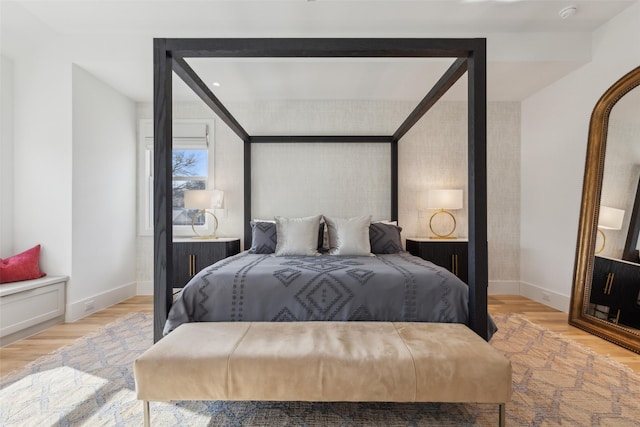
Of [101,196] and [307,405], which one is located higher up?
[101,196]

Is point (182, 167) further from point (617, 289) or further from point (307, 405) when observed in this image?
point (617, 289)

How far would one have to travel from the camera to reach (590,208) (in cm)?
298

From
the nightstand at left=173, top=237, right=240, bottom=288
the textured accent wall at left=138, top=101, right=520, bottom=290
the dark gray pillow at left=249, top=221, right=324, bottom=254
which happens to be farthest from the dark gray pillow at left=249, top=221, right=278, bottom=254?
the textured accent wall at left=138, top=101, right=520, bottom=290

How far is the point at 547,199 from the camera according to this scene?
12.1 ft

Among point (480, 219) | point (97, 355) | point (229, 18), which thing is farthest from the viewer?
point (229, 18)

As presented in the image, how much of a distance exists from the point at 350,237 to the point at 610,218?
2.21 metres

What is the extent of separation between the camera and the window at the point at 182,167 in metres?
4.15

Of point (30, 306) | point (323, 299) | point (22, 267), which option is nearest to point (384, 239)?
point (323, 299)

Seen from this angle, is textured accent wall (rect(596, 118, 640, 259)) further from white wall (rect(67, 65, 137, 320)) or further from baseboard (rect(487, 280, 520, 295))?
white wall (rect(67, 65, 137, 320))

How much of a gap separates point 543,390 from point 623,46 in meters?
2.87

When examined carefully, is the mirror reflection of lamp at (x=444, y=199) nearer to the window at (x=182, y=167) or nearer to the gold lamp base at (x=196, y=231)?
the gold lamp base at (x=196, y=231)

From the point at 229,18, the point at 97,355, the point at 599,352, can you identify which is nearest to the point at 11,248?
the point at 97,355

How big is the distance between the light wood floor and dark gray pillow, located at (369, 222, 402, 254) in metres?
1.22

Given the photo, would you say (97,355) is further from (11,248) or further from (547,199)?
(547,199)
